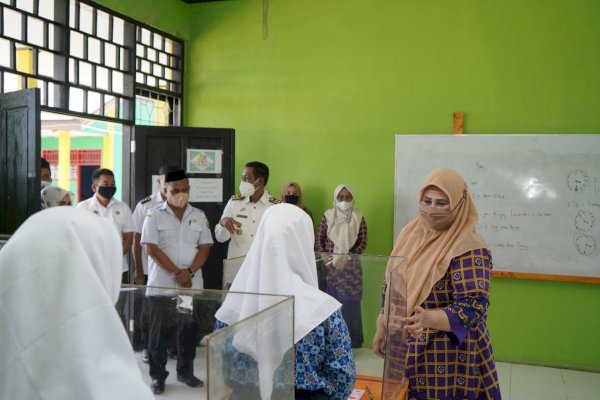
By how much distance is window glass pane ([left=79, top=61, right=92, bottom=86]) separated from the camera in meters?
4.23

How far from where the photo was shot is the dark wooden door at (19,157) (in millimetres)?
3033

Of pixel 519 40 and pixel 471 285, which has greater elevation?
pixel 519 40

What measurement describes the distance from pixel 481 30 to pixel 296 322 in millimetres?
3890

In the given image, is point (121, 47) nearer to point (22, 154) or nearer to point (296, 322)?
point (22, 154)

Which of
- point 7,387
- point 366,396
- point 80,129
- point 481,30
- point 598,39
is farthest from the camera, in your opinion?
point 80,129

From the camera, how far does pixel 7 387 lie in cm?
81

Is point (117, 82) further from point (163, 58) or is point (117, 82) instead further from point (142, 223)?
point (142, 223)

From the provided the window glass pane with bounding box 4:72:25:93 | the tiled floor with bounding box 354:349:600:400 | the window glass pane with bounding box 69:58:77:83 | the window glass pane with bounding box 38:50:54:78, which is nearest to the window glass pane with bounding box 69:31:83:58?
the window glass pane with bounding box 69:58:77:83

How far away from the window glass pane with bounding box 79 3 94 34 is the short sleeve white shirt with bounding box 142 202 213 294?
1.59 m

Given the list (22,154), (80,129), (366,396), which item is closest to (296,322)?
(366,396)

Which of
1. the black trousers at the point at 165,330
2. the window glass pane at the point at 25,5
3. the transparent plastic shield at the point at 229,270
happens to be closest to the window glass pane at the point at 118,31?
the window glass pane at the point at 25,5

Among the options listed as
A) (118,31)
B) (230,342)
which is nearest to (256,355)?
(230,342)

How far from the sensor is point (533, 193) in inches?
177

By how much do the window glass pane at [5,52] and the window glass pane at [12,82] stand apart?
0.07 meters
